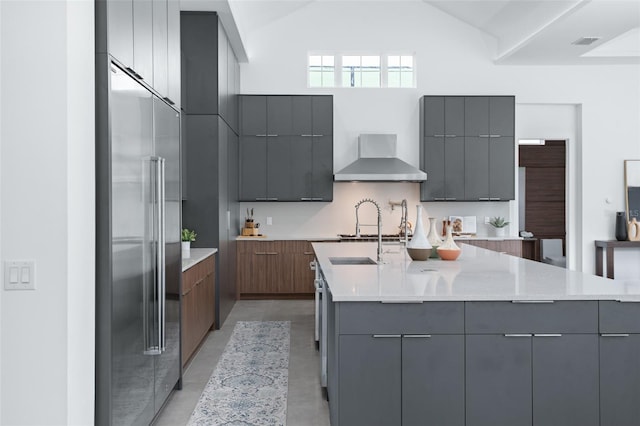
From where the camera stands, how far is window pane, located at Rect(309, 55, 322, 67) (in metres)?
8.04

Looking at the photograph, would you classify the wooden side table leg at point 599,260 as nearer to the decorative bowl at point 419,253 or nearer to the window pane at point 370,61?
the window pane at point 370,61

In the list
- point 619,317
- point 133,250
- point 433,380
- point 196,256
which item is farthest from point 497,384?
point 196,256

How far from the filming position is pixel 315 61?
8.05 m

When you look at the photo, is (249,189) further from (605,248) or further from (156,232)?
→ (605,248)

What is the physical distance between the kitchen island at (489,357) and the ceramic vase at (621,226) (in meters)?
6.02

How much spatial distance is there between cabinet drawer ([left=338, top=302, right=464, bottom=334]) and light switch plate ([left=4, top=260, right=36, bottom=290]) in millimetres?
1291

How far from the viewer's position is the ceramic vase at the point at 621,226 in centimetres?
786

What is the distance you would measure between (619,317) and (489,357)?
634 millimetres

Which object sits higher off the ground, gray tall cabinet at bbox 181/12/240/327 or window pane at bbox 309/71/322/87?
window pane at bbox 309/71/322/87

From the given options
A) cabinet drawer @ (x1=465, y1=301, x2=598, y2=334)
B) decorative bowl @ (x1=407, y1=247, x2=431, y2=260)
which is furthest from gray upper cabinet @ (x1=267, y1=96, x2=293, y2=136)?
cabinet drawer @ (x1=465, y1=301, x2=598, y2=334)

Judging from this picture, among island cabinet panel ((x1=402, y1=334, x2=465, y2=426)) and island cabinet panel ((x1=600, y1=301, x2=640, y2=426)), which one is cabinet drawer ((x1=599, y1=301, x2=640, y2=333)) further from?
island cabinet panel ((x1=402, y1=334, x2=465, y2=426))

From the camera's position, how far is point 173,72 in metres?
3.56

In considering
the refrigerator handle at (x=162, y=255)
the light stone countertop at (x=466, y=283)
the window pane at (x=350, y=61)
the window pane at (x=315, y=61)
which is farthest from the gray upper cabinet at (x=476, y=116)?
the refrigerator handle at (x=162, y=255)

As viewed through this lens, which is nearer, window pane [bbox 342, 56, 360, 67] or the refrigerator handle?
the refrigerator handle
